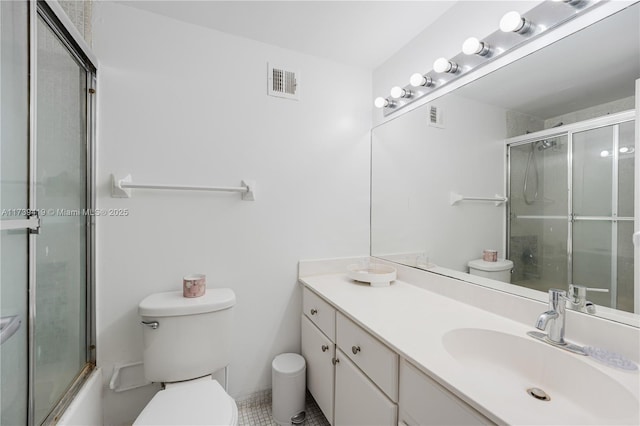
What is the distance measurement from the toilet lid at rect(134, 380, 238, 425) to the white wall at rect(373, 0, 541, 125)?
1852mm

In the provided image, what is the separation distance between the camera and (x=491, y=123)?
1233 mm

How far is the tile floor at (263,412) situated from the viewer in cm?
148

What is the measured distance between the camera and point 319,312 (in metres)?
1.46

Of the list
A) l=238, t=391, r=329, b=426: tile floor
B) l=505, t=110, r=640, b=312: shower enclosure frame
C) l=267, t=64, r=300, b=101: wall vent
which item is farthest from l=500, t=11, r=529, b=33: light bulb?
l=238, t=391, r=329, b=426: tile floor

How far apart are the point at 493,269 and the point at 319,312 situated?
880 millimetres

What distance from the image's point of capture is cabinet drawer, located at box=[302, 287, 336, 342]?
131cm

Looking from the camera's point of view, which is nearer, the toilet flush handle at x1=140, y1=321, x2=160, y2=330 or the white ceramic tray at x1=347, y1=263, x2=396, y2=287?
the toilet flush handle at x1=140, y1=321, x2=160, y2=330

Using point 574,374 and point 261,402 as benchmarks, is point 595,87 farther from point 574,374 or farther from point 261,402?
point 261,402

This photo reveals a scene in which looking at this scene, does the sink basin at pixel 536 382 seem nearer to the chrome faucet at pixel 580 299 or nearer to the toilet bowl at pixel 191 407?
the chrome faucet at pixel 580 299

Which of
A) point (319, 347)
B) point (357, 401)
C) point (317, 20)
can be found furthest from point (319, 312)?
point (317, 20)

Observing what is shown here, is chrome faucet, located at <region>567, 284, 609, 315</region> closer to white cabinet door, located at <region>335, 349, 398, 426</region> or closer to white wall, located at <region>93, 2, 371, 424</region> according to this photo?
white cabinet door, located at <region>335, 349, 398, 426</region>

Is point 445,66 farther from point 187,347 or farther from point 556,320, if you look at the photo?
point 187,347

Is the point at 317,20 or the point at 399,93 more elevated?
the point at 317,20

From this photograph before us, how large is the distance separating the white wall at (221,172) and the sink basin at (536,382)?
3.38ft
